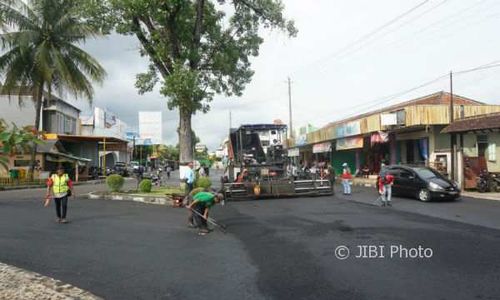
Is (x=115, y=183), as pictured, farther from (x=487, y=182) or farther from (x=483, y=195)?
(x=487, y=182)

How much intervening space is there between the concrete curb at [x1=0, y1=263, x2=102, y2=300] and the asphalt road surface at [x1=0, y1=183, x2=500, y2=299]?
1.06 ft

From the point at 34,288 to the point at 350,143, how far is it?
3274cm

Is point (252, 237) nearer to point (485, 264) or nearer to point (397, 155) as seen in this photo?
point (485, 264)

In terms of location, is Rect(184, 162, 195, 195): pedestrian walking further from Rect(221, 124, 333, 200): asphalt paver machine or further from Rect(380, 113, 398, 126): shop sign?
Rect(380, 113, 398, 126): shop sign

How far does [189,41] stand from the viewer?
76.4 ft

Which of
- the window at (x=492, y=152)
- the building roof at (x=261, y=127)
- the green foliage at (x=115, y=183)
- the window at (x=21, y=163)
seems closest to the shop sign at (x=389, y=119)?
the window at (x=492, y=152)

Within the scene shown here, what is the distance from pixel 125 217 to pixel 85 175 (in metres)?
29.0

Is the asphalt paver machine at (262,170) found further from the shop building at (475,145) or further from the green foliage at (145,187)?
the shop building at (475,145)

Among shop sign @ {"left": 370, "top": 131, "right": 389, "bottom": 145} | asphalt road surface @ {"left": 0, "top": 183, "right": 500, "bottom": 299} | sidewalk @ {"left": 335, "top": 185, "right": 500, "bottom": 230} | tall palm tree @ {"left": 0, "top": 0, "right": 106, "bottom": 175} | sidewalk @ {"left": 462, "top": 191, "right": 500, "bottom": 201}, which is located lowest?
asphalt road surface @ {"left": 0, "top": 183, "right": 500, "bottom": 299}

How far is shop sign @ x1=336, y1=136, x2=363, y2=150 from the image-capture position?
35.8 meters

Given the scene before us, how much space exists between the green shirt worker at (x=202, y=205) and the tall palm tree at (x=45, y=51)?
865 inches

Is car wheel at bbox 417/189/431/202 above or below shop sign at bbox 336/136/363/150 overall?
below

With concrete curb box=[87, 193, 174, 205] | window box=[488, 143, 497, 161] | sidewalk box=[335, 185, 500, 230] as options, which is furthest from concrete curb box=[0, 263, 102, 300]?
window box=[488, 143, 497, 161]

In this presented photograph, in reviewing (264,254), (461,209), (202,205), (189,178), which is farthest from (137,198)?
(264,254)
